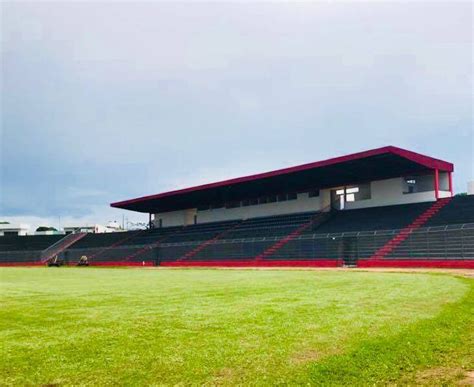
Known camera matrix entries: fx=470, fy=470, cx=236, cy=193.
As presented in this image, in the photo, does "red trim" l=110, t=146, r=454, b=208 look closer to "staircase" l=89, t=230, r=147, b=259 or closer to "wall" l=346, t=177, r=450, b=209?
"wall" l=346, t=177, r=450, b=209

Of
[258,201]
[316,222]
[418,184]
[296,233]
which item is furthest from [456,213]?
[258,201]

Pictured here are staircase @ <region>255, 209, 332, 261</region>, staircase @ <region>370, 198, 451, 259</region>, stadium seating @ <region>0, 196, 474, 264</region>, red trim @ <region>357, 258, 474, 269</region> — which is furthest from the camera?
staircase @ <region>255, 209, 332, 261</region>

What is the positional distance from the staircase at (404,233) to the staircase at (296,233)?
27.8 feet

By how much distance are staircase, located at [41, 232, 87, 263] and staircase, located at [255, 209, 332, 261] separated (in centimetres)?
2897

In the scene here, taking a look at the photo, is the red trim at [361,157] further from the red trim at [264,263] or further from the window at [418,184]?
the red trim at [264,263]

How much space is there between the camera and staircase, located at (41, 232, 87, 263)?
55594 mm

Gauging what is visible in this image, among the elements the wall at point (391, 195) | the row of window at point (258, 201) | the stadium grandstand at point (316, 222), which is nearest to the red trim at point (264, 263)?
the stadium grandstand at point (316, 222)

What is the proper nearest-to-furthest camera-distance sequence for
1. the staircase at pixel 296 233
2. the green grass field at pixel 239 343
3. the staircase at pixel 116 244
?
the green grass field at pixel 239 343, the staircase at pixel 296 233, the staircase at pixel 116 244

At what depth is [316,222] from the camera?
4200 centimetres

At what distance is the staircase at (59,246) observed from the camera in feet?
182

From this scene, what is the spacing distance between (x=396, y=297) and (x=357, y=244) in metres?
23.3

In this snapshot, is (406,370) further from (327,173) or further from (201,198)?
(201,198)

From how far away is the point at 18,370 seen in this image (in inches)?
190

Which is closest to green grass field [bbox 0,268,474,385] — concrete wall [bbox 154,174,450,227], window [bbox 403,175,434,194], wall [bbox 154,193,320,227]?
window [bbox 403,175,434,194]
